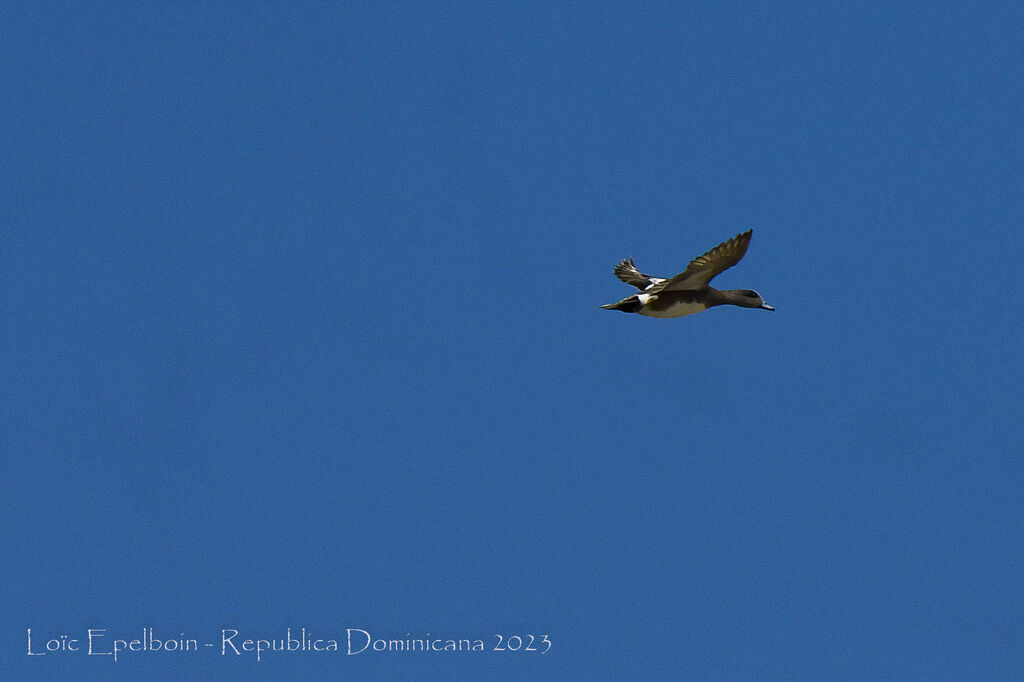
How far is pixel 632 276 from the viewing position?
41375mm

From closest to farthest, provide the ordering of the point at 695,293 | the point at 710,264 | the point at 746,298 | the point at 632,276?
the point at 710,264 → the point at 695,293 → the point at 746,298 → the point at 632,276

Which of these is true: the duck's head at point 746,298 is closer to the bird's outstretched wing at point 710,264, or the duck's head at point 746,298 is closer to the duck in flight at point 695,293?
the duck in flight at point 695,293

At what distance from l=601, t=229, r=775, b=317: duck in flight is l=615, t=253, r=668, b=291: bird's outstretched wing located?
1.01 metres

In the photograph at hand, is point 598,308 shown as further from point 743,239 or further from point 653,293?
point 743,239

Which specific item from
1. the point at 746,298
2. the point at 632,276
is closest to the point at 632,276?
the point at 632,276

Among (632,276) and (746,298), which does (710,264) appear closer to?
(746,298)

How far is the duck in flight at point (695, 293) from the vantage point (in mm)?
33281

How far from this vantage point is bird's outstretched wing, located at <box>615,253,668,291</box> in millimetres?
40194

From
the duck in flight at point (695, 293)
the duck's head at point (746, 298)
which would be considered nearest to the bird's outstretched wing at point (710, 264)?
the duck in flight at point (695, 293)

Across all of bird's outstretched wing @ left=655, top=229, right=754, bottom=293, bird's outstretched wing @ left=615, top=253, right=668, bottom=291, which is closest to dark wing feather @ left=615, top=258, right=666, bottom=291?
bird's outstretched wing @ left=615, top=253, right=668, bottom=291

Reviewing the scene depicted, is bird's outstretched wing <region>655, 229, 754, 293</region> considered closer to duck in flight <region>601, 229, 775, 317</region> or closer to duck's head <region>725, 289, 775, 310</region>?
duck in flight <region>601, 229, 775, 317</region>

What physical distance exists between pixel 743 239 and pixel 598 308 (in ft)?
16.3

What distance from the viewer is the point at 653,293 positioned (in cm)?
3641

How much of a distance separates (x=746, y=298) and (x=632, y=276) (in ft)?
15.5
